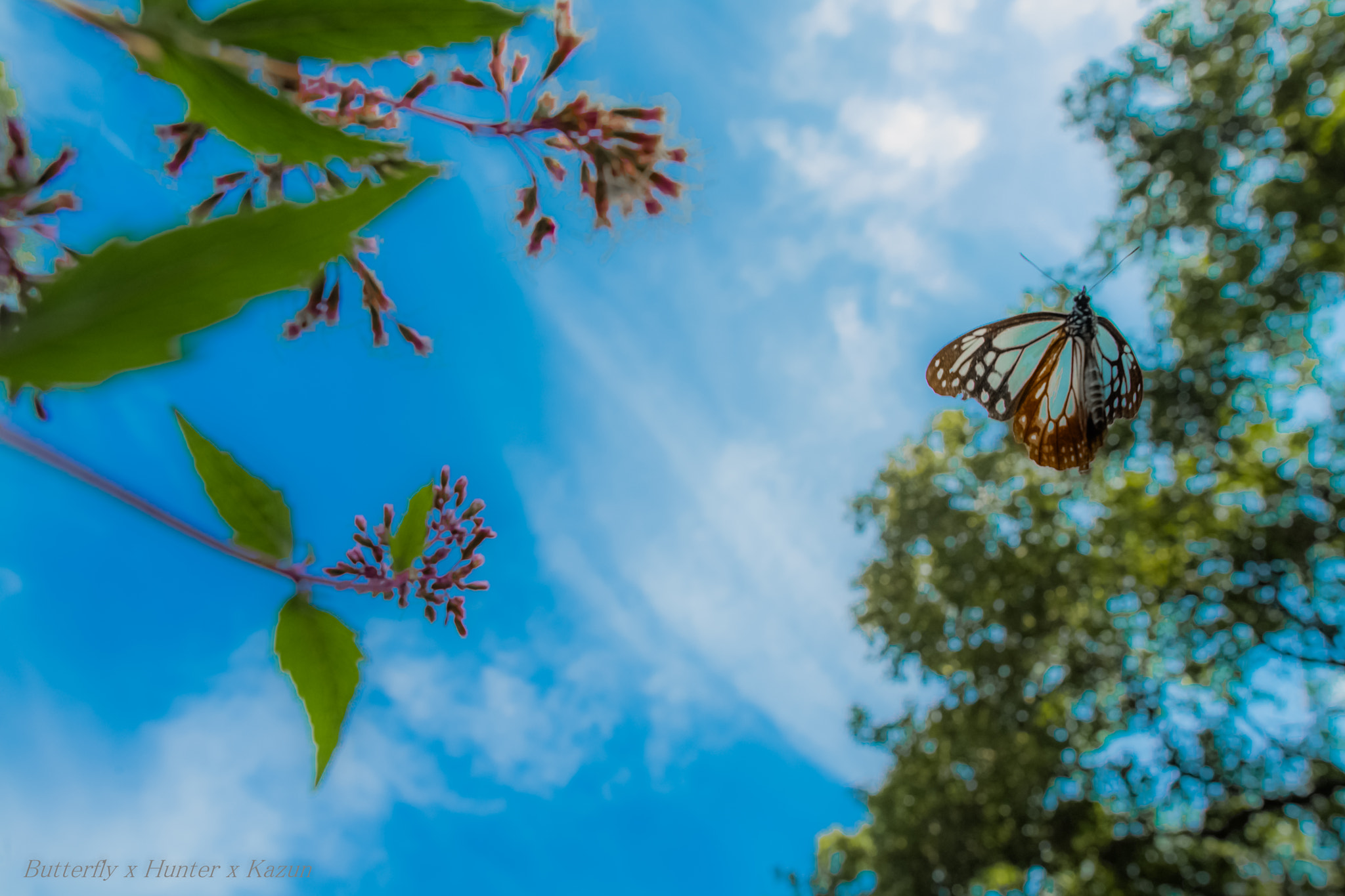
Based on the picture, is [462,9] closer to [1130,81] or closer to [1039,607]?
[1039,607]

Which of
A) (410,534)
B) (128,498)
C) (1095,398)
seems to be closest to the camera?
(128,498)

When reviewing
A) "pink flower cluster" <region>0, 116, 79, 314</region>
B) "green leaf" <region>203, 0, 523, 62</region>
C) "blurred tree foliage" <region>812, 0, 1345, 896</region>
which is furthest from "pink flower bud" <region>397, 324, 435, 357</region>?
"blurred tree foliage" <region>812, 0, 1345, 896</region>

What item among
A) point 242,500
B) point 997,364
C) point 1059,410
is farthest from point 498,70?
point 1059,410

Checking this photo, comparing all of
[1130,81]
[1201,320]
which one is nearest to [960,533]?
[1201,320]

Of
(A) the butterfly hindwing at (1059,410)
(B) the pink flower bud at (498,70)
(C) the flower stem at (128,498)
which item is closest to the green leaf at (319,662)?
(C) the flower stem at (128,498)

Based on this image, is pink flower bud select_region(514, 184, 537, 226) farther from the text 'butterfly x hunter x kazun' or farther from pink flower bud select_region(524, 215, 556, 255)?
the text 'butterfly x hunter x kazun'

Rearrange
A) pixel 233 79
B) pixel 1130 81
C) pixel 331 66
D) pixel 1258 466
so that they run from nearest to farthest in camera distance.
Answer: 1. pixel 233 79
2. pixel 331 66
3. pixel 1258 466
4. pixel 1130 81

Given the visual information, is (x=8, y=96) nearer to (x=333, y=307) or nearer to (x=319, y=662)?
(x=333, y=307)
